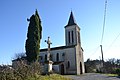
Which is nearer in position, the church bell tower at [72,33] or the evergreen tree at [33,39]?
the evergreen tree at [33,39]

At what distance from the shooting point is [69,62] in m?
47.3

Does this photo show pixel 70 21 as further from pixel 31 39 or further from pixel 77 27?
pixel 31 39

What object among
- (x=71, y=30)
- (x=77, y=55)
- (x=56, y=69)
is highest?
(x=71, y=30)

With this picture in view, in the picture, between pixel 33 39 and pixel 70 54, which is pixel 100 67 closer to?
pixel 70 54

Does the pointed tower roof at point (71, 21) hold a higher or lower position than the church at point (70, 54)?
higher

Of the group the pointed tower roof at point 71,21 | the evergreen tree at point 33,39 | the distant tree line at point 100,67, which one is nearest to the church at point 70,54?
the pointed tower roof at point 71,21

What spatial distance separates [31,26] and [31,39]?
7.27 ft

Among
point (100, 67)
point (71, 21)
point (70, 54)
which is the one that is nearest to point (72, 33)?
point (71, 21)

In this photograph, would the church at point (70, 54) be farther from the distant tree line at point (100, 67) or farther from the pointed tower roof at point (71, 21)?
the distant tree line at point (100, 67)

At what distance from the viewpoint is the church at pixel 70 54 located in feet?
150

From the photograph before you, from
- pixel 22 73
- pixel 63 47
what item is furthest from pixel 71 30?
pixel 22 73

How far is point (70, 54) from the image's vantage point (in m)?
47.3

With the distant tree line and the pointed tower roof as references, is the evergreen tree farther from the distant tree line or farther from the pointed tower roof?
the distant tree line

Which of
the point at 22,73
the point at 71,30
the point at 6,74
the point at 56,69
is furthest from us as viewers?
the point at 71,30
